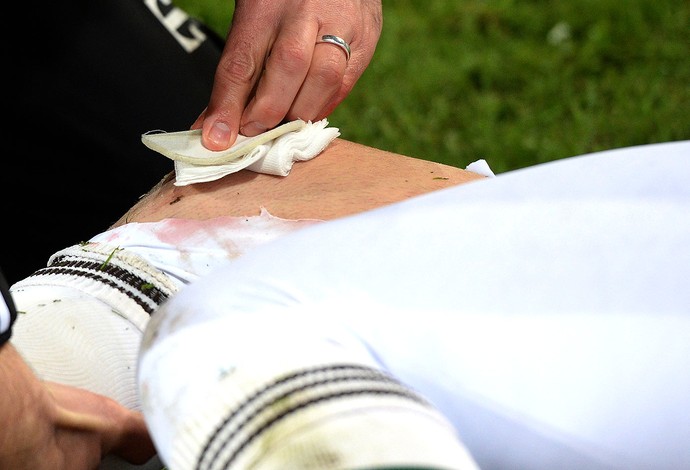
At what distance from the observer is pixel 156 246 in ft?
3.40

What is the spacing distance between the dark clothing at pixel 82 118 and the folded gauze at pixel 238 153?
1.46ft

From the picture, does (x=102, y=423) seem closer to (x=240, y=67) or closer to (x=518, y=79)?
(x=240, y=67)

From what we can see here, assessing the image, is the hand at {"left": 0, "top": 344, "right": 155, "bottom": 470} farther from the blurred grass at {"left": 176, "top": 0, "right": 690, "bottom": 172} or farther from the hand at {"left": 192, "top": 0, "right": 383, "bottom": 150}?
the blurred grass at {"left": 176, "top": 0, "right": 690, "bottom": 172}

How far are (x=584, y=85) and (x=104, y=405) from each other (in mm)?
1778

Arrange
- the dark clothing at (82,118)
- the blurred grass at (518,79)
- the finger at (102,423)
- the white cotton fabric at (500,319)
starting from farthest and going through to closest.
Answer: the blurred grass at (518,79), the dark clothing at (82,118), the finger at (102,423), the white cotton fabric at (500,319)

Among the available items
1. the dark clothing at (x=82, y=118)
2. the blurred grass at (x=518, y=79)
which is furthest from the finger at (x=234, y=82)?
the blurred grass at (x=518, y=79)

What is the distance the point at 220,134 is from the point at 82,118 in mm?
531

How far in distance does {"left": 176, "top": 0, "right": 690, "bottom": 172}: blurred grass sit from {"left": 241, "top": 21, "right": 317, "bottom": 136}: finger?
0.94m

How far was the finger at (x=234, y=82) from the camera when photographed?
1.14 m

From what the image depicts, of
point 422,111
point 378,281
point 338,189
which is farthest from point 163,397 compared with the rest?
point 422,111

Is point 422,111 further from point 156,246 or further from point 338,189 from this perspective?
point 156,246

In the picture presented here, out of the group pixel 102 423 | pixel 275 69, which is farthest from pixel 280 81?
pixel 102 423

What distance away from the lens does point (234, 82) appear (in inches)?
47.0

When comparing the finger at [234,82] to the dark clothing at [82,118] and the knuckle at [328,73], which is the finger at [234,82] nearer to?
the knuckle at [328,73]
